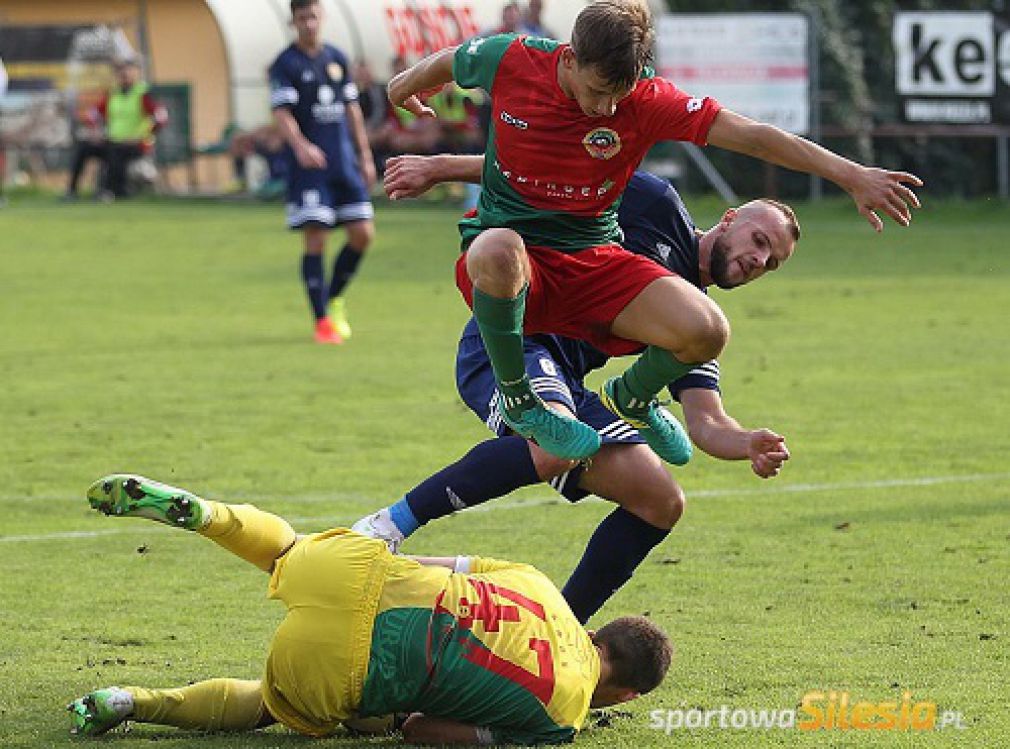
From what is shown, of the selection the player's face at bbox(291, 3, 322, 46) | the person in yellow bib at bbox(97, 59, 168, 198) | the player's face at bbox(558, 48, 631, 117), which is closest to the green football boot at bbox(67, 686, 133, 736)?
the player's face at bbox(558, 48, 631, 117)

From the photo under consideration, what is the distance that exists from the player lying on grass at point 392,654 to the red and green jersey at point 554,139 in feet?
4.09

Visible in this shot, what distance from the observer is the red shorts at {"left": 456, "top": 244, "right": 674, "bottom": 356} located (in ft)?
21.4

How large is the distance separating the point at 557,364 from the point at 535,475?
428 millimetres

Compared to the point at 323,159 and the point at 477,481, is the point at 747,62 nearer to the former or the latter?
the point at 323,159

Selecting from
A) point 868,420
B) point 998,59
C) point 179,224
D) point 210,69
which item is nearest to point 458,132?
point 179,224

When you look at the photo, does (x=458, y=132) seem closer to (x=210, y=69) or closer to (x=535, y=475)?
(x=210, y=69)

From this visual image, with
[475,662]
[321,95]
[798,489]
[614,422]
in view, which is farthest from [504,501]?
[321,95]

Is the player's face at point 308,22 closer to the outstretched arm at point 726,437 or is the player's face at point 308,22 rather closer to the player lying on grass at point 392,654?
the outstretched arm at point 726,437

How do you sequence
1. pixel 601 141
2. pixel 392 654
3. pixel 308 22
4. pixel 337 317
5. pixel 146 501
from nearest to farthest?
pixel 392 654, pixel 146 501, pixel 601 141, pixel 308 22, pixel 337 317

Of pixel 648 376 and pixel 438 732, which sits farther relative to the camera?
pixel 648 376

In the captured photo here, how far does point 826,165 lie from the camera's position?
6152 millimetres

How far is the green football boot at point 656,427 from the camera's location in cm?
671

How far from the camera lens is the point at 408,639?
5.60 meters

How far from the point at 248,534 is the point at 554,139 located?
156 cm
